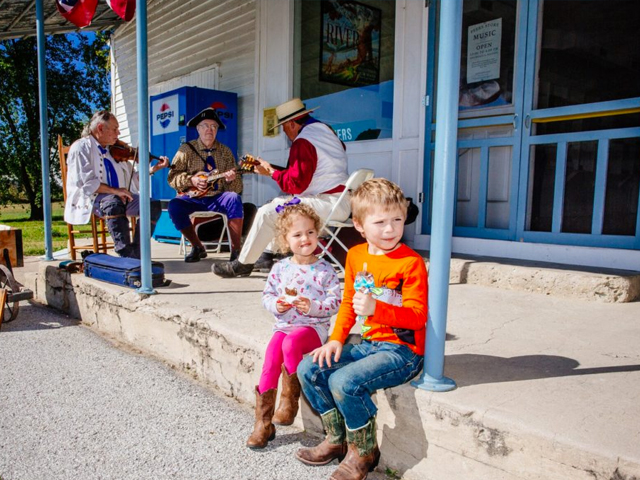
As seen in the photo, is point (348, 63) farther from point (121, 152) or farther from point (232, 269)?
point (232, 269)

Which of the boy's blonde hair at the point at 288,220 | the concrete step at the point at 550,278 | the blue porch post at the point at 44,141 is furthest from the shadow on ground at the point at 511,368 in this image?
the blue porch post at the point at 44,141

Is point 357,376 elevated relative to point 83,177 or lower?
lower

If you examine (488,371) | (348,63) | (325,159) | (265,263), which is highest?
(348,63)

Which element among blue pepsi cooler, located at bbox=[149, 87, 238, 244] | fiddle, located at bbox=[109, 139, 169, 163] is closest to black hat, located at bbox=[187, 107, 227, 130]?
fiddle, located at bbox=[109, 139, 169, 163]

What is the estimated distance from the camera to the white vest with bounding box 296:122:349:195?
394cm

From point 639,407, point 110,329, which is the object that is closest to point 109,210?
point 110,329

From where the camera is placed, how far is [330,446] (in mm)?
2023

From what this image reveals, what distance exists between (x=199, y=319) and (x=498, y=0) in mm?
3648

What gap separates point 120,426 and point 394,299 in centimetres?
→ 137

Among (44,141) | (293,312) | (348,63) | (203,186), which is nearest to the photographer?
(293,312)

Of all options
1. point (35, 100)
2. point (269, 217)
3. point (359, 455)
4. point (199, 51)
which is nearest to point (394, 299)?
point (359, 455)

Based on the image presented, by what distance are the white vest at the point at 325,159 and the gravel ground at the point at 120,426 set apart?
1758 mm

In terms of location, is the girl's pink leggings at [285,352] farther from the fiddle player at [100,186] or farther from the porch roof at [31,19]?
the porch roof at [31,19]

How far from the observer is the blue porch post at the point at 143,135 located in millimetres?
3400
